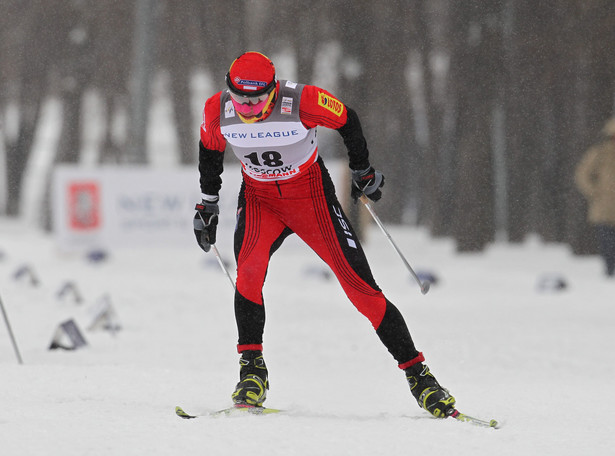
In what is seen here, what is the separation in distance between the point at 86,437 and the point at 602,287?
866 centimetres

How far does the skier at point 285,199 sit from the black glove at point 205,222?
216mm

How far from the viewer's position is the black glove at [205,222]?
4559 millimetres

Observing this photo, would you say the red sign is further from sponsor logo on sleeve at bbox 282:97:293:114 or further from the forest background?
sponsor logo on sleeve at bbox 282:97:293:114

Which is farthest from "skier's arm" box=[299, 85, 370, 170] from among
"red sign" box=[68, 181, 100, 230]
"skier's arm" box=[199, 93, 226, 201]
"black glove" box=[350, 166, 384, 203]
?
"red sign" box=[68, 181, 100, 230]

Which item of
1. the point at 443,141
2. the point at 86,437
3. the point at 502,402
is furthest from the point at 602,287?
the point at 443,141

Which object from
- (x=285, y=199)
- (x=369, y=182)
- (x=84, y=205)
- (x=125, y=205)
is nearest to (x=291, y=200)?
(x=285, y=199)

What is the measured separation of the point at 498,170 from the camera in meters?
22.0

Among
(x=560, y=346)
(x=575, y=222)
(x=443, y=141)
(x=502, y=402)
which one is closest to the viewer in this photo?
(x=502, y=402)

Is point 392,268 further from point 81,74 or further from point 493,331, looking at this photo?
point 81,74

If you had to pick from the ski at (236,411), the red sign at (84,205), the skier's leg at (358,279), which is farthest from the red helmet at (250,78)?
the red sign at (84,205)

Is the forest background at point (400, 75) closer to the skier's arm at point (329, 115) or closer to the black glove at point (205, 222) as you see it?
the skier's arm at point (329, 115)

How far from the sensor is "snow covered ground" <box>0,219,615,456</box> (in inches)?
135

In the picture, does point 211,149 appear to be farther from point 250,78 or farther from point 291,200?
point 250,78

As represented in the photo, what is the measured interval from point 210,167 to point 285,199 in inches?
17.8
